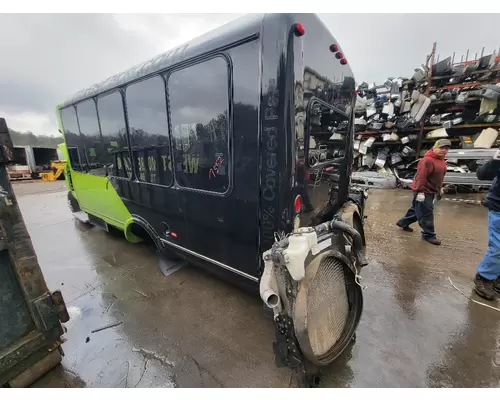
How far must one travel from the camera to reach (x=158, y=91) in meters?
2.34

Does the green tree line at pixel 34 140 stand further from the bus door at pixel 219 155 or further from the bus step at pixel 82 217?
the bus door at pixel 219 155

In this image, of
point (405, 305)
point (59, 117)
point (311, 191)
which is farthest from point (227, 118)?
point (59, 117)

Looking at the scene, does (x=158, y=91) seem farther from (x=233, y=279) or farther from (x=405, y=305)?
(x=405, y=305)

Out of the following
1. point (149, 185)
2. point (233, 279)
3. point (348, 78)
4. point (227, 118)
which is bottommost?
point (233, 279)

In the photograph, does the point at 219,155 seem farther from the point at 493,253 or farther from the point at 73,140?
the point at 73,140

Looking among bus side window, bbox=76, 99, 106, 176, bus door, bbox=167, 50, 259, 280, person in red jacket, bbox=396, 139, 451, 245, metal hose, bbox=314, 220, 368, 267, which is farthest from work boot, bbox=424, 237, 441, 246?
bus side window, bbox=76, 99, 106, 176

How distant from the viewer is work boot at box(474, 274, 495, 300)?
2.37m

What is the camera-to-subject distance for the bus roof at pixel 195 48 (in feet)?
5.45

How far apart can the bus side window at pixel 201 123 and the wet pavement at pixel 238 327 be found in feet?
4.31

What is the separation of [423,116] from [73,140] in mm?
9290

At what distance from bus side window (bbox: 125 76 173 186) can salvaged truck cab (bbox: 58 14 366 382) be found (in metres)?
0.01

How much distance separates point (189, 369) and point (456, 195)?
8.17 m

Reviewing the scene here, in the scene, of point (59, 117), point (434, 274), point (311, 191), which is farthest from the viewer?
point (59, 117)

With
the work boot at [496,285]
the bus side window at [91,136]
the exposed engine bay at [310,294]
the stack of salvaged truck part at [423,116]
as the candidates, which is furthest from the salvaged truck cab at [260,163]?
the stack of salvaged truck part at [423,116]
